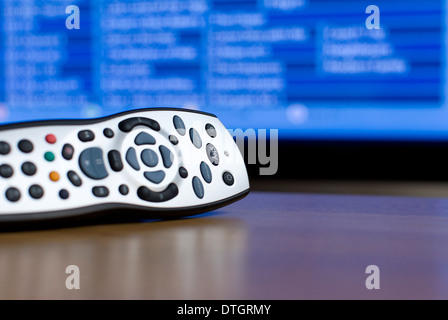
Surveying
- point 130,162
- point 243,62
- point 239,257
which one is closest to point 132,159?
point 130,162

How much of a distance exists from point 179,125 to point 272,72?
0.26 metres

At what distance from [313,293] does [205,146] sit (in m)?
0.28

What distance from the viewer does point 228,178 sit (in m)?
0.53

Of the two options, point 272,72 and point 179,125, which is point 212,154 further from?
point 272,72

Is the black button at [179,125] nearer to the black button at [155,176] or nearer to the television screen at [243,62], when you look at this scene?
the black button at [155,176]

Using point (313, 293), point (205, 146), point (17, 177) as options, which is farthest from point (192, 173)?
point (313, 293)

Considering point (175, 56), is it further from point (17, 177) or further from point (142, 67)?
point (17, 177)

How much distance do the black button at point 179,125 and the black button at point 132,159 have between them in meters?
0.06

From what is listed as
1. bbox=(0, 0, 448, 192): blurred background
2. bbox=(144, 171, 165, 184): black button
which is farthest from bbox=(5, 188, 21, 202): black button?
bbox=(0, 0, 448, 192): blurred background

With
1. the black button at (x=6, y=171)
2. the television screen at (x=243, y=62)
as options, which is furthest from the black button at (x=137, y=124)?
the television screen at (x=243, y=62)

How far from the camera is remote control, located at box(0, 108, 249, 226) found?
1.42 ft

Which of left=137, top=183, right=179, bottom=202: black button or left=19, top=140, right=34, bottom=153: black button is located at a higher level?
left=19, top=140, right=34, bottom=153: black button

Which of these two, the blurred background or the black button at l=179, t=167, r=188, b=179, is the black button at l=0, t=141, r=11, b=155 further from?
the blurred background

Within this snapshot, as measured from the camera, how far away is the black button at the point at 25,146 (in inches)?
17.5
